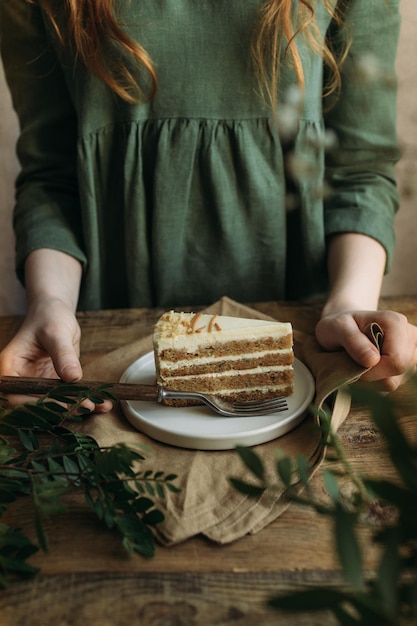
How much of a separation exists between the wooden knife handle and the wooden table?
0.20 m

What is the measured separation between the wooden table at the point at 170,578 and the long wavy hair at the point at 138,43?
755 millimetres

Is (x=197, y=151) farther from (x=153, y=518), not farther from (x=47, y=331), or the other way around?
(x=153, y=518)

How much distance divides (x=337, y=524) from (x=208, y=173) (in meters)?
0.95

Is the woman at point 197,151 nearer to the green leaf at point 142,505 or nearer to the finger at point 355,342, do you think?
the finger at point 355,342

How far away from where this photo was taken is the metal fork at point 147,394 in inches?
34.9

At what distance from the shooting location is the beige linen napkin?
69cm

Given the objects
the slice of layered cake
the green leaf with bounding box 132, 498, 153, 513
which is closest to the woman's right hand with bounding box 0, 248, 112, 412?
the slice of layered cake

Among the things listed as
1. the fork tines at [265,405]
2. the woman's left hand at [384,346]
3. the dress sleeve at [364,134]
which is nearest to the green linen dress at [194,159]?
the dress sleeve at [364,134]

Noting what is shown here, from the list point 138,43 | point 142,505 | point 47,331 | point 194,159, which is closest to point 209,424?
point 142,505

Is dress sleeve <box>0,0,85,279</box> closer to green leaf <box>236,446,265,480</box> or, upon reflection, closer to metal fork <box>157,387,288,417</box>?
metal fork <box>157,387,288,417</box>

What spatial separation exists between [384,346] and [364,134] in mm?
562

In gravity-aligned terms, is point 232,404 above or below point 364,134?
below

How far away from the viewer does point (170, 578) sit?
634 mm

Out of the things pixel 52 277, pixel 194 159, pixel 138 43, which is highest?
pixel 138 43
